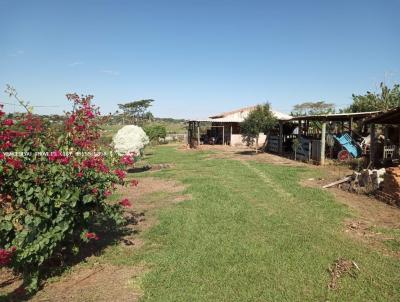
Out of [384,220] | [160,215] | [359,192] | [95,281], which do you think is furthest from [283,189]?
[95,281]

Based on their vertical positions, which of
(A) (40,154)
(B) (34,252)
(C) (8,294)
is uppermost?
(A) (40,154)

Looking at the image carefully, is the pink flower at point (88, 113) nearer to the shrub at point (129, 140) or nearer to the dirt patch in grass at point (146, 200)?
the dirt patch in grass at point (146, 200)

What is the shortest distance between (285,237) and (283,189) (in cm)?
478

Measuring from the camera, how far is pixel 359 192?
34.6 feet

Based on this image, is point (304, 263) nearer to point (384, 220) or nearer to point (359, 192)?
point (384, 220)

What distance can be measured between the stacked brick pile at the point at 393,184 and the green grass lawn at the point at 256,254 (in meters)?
1.45

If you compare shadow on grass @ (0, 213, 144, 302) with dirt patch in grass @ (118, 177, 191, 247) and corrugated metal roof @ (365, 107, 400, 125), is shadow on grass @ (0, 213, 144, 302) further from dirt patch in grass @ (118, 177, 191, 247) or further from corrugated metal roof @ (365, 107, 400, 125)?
corrugated metal roof @ (365, 107, 400, 125)

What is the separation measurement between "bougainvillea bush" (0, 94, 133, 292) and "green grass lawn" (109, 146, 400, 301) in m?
1.36

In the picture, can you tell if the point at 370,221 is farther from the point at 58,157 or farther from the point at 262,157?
the point at 262,157

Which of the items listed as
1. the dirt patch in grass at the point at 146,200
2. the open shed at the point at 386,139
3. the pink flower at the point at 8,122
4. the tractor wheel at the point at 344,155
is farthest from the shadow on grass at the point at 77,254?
the tractor wheel at the point at 344,155

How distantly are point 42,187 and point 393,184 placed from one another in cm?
861

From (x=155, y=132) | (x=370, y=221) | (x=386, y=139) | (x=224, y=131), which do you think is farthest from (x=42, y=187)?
(x=155, y=132)

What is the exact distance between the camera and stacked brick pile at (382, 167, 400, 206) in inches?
353

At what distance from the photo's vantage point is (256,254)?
18.8 ft
